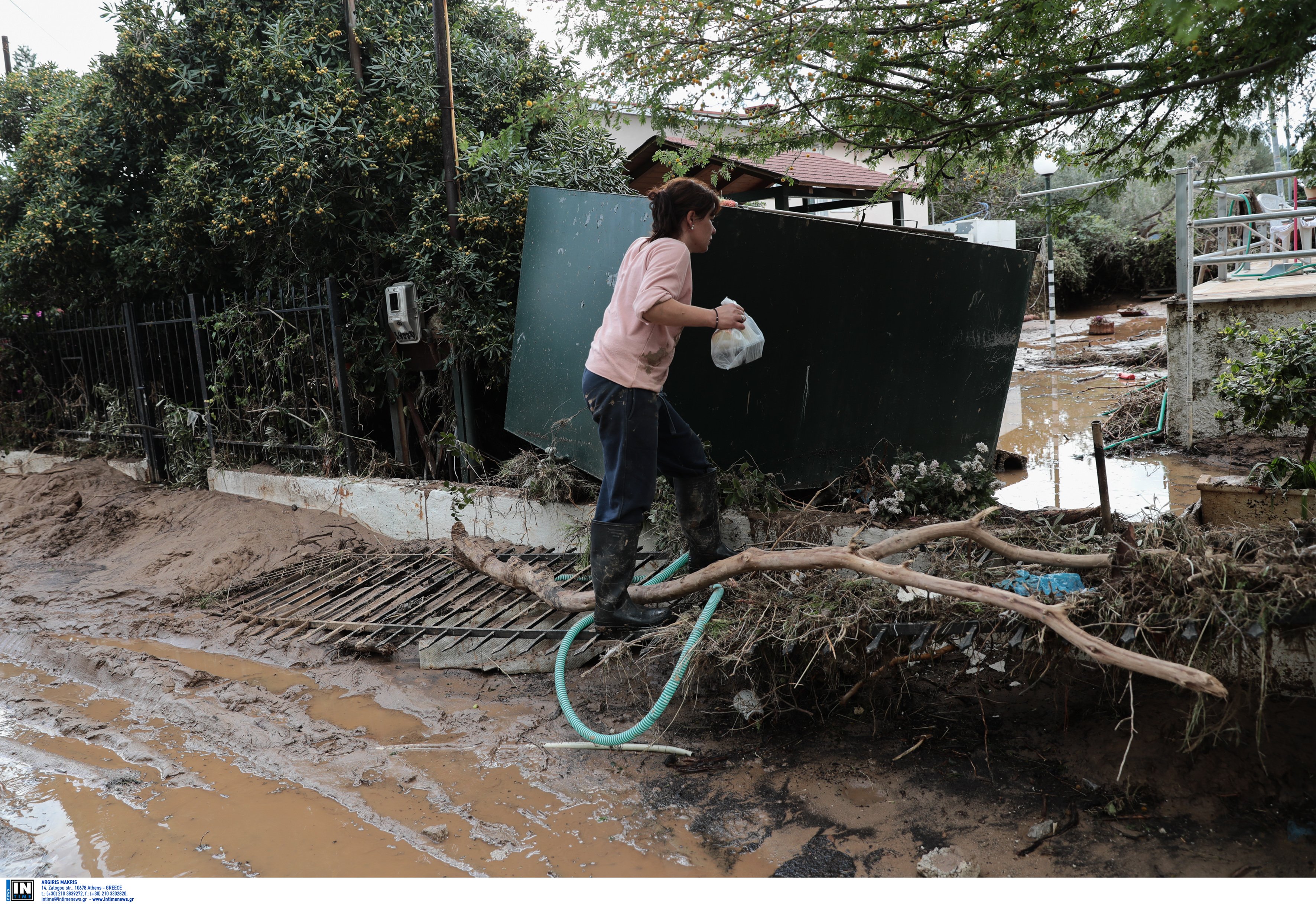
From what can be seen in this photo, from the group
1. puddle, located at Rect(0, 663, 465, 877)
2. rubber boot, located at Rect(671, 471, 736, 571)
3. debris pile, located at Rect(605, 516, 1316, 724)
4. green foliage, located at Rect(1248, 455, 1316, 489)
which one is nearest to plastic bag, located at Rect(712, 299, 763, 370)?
rubber boot, located at Rect(671, 471, 736, 571)

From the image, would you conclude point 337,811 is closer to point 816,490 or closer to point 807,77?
point 816,490

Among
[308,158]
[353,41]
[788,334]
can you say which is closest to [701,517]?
[788,334]

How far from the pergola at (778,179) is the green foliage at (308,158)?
3.76ft

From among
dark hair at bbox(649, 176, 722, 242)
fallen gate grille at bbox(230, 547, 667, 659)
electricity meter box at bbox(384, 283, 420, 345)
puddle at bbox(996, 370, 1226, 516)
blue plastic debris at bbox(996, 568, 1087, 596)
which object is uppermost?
dark hair at bbox(649, 176, 722, 242)

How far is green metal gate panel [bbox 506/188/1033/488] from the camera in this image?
4.15 m

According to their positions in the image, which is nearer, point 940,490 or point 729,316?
point 729,316

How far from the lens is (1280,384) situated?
4074 millimetres

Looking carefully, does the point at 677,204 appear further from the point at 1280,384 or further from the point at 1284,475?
the point at 1280,384

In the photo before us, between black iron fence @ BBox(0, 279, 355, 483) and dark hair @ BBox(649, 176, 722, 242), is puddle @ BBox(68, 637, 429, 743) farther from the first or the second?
dark hair @ BBox(649, 176, 722, 242)

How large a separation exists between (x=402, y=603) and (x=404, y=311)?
2.17m

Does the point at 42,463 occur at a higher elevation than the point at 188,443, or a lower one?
lower

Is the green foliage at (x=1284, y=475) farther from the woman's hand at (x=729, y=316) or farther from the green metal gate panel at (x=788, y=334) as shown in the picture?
the woman's hand at (x=729, y=316)

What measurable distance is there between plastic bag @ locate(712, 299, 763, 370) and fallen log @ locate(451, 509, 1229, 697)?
79 cm

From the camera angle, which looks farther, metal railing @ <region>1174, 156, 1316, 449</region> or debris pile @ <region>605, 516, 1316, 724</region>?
metal railing @ <region>1174, 156, 1316, 449</region>
